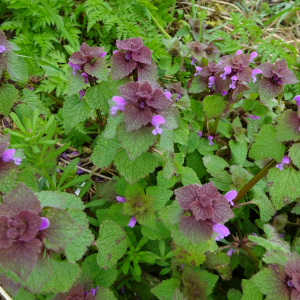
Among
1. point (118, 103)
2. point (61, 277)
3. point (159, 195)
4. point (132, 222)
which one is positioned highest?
point (118, 103)

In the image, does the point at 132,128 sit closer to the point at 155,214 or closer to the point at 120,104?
the point at 120,104

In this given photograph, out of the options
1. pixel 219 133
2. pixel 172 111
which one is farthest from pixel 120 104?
pixel 219 133

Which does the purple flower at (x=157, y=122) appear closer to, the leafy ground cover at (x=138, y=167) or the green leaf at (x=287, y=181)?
the leafy ground cover at (x=138, y=167)

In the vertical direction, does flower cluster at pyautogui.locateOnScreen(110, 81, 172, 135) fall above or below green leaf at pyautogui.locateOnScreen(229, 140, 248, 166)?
above

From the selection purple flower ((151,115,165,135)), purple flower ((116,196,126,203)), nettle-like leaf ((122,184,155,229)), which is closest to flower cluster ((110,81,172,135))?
purple flower ((151,115,165,135))

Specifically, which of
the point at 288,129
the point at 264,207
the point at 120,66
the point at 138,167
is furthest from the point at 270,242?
the point at 120,66

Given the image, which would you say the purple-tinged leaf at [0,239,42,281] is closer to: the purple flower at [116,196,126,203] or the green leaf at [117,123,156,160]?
the green leaf at [117,123,156,160]

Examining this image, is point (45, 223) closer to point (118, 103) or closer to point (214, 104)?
point (118, 103)
